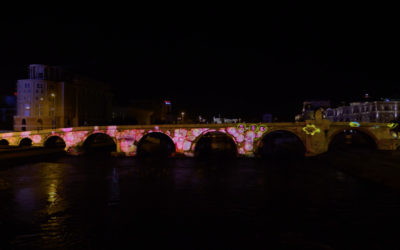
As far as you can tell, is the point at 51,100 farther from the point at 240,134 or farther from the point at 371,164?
the point at 371,164

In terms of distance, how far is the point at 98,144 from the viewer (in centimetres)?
6956

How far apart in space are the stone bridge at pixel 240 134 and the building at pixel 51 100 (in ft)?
55.9

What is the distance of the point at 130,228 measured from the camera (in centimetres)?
1908

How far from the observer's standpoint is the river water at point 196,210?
17078mm

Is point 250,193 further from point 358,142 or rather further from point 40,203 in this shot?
point 358,142

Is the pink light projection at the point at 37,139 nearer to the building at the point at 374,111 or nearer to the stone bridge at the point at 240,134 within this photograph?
the stone bridge at the point at 240,134

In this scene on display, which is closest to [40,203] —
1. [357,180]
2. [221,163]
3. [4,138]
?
[221,163]

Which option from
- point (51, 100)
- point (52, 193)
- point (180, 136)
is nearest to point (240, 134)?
point (180, 136)

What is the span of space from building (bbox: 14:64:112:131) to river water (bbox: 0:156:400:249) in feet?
132

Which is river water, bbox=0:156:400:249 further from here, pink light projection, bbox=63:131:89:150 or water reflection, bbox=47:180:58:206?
pink light projection, bbox=63:131:89:150

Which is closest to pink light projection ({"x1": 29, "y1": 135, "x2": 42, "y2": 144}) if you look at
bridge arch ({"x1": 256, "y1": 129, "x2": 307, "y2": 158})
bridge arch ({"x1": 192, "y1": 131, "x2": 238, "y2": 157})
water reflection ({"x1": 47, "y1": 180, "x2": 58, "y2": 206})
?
bridge arch ({"x1": 192, "y1": 131, "x2": 238, "y2": 157})

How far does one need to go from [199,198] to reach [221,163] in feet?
67.9

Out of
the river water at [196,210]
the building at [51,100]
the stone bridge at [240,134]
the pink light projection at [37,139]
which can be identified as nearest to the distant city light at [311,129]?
the stone bridge at [240,134]

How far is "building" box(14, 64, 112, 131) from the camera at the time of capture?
243 feet
